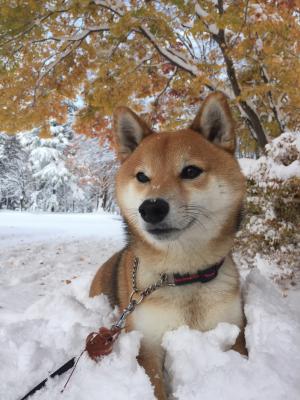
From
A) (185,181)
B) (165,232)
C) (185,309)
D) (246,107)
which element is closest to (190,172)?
(185,181)

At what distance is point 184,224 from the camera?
189cm

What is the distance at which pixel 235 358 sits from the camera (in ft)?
5.50

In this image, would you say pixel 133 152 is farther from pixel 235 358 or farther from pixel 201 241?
pixel 235 358

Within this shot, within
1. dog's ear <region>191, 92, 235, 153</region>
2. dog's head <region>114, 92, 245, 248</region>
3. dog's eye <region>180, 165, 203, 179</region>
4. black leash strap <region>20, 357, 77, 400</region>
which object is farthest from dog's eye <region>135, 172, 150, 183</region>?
black leash strap <region>20, 357, 77, 400</region>

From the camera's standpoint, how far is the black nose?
1819 millimetres

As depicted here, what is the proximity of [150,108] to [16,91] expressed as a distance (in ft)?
10.7

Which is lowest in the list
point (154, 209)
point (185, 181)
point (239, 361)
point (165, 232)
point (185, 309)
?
point (239, 361)

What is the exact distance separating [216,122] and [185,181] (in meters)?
0.56

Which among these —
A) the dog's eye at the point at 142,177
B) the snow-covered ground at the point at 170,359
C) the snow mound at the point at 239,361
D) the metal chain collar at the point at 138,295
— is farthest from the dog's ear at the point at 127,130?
the snow mound at the point at 239,361

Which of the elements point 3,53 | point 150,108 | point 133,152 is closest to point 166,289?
point 133,152

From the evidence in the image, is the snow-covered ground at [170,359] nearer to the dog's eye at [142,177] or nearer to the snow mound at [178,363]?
the snow mound at [178,363]

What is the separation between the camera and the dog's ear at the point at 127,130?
2389 millimetres

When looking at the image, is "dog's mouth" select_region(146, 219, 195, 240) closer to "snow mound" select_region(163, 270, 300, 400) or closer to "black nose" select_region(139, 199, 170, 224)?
"black nose" select_region(139, 199, 170, 224)

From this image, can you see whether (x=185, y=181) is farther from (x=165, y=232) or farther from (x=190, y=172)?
(x=165, y=232)
